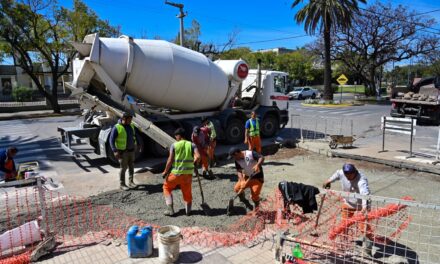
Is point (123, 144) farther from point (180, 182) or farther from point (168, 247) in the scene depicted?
point (168, 247)

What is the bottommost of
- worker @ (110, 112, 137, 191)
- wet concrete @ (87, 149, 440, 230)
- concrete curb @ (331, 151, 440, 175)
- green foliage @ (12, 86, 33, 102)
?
wet concrete @ (87, 149, 440, 230)

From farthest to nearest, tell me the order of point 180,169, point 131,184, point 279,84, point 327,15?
point 327,15 < point 279,84 < point 131,184 < point 180,169

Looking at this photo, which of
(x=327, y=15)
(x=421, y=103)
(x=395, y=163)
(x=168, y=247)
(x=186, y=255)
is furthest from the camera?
(x=327, y=15)

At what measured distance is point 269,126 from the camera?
1459cm

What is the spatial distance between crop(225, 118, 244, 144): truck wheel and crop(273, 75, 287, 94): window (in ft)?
9.07

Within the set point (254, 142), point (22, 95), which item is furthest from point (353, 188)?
point (22, 95)

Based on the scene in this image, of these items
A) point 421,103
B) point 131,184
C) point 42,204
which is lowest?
point 131,184

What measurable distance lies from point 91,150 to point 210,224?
7792mm

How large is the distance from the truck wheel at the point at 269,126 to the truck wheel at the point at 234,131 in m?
1.33

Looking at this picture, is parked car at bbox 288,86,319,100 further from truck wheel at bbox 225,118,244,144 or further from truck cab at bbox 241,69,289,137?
truck wheel at bbox 225,118,244,144

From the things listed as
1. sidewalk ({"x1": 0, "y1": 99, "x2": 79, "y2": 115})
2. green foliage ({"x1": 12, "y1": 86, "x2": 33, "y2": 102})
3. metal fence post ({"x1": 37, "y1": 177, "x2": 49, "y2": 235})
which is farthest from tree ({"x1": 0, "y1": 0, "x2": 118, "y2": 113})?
metal fence post ({"x1": 37, "y1": 177, "x2": 49, "y2": 235})

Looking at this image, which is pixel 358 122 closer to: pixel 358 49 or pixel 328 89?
pixel 328 89

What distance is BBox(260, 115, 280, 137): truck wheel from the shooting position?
14369mm

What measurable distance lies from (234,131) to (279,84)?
356 cm
